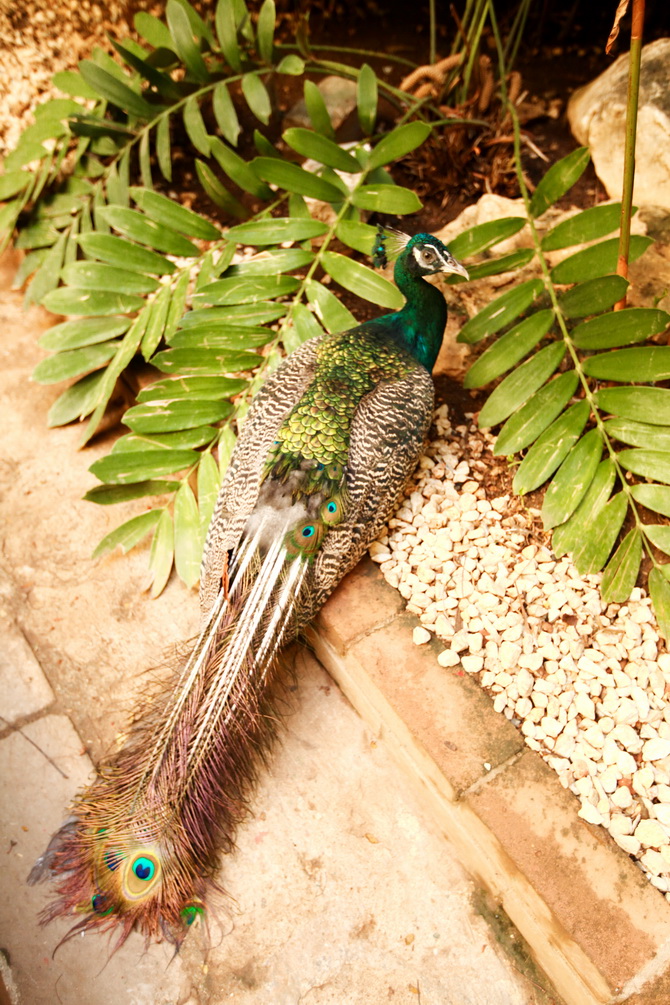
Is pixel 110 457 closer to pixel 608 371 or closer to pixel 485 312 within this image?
pixel 485 312

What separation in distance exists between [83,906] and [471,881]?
2.96ft

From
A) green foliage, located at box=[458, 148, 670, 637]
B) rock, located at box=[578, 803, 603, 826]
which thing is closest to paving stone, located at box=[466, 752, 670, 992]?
rock, located at box=[578, 803, 603, 826]

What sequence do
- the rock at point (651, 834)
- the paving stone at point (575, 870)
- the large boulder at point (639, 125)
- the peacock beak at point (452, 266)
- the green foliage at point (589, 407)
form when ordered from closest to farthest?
1. the paving stone at point (575, 870)
2. the rock at point (651, 834)
3. the green foliage at point (589, 407)
4. the peacock beak at point (452, 266)
5. the large boulder at point (639, 125)

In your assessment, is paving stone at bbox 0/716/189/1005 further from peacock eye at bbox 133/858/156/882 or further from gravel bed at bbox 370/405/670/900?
gravel bed at bbox 370/405/670/900

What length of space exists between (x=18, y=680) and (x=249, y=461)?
94 cm

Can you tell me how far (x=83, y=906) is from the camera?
5.45 feet

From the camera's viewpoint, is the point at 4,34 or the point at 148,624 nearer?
the point at 148,624

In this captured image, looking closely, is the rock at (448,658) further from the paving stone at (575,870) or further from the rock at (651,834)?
the rock at (651,834)

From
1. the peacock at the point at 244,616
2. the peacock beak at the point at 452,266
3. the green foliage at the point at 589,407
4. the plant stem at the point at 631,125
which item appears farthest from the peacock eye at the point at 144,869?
the plant stem at the point at 631,125

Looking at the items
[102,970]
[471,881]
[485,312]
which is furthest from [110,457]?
[471,881]

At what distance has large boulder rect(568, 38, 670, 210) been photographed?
2670mm

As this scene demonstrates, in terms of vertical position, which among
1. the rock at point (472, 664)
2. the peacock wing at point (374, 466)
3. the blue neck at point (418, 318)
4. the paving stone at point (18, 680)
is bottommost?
the paving stone at point (18, 680)

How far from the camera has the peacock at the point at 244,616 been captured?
1627mm

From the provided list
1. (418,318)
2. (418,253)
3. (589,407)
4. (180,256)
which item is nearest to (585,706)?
(589,407)
